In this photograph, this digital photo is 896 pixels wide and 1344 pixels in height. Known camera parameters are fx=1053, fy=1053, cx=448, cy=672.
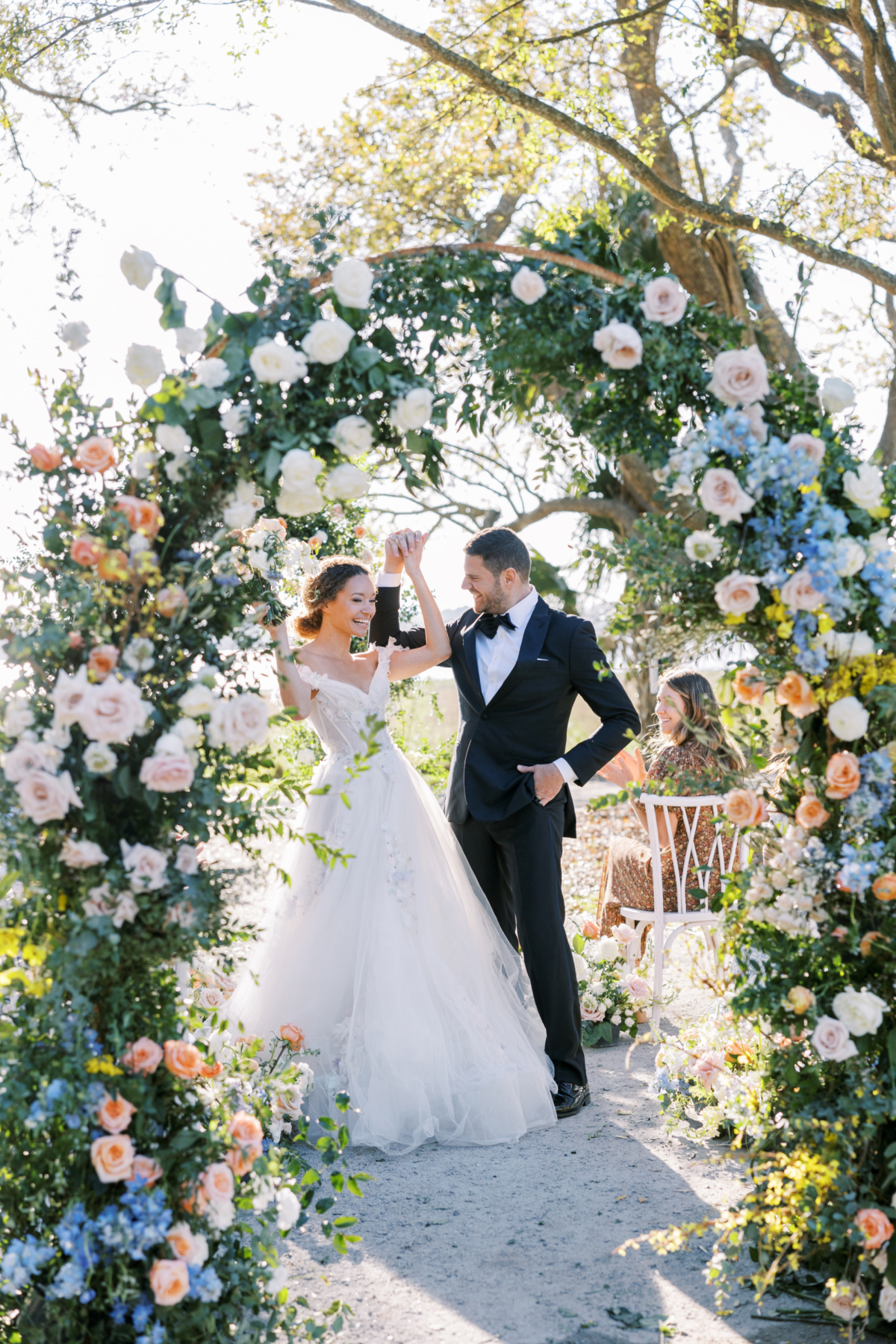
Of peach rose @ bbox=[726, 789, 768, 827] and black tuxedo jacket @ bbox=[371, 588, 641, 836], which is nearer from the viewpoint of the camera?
peach rose @ bbox=[726, 789, 768, 827]

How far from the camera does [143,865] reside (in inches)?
79.6

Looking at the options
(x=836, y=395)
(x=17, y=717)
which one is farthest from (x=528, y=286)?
(x=17, y=717)

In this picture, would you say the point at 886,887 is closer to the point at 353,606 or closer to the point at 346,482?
the point at 346,482

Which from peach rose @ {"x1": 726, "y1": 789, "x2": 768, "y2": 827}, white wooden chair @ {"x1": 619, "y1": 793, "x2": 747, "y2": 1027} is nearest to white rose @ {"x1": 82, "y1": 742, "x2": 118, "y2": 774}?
peach rose @ {"x1": 726, "y1": 789, "x2": 768, "y2": 827}

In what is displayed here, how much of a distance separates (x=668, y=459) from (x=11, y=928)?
177 centimetres

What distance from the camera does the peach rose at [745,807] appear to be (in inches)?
96.4

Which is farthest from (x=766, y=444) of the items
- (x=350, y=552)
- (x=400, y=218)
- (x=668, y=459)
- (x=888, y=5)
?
(x=400, y=218)

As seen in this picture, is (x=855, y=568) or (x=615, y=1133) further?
(x=615, y=1133)

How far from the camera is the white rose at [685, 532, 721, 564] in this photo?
234 cm

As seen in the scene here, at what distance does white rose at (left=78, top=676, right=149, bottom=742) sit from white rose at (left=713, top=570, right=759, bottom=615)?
1.25m

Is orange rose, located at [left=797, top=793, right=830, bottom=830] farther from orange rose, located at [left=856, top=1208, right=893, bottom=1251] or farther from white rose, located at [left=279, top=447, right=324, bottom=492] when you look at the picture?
white rose, located at [left=279, top=447, right=324, bottom=492]

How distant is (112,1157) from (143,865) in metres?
0.55

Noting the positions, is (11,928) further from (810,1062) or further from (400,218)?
(400,218)

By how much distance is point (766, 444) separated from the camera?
7.94 ft
